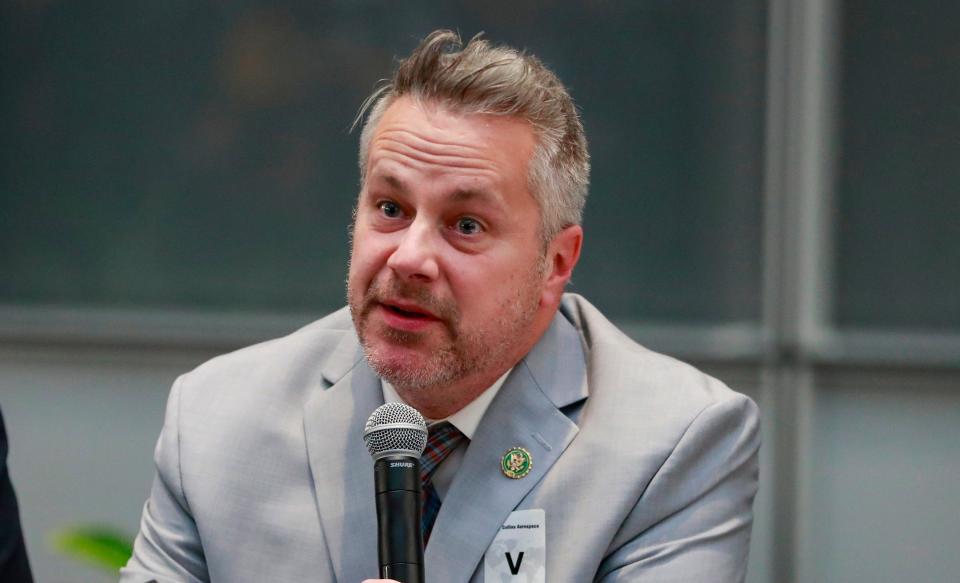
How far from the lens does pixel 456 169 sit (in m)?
2.37

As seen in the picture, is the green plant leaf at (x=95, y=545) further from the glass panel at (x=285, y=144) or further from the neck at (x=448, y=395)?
the neck at (x=448, y=395)

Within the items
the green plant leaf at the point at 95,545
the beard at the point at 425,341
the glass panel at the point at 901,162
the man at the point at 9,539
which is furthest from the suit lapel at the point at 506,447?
the green plant leaf at the point at 95,545

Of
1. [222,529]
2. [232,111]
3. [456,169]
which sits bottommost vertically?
[222,529]

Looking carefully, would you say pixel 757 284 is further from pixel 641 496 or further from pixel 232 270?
pixel 641 496

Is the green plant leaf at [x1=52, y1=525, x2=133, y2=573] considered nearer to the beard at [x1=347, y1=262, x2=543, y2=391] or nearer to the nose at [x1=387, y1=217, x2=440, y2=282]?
the beard at [x1=347, y1=262, x2=543, y2=391]

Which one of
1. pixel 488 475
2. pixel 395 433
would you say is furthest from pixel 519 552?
pixel 395 433

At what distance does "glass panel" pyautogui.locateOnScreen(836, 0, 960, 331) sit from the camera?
440 cm

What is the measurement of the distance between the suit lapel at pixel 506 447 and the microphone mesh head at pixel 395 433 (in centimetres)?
45

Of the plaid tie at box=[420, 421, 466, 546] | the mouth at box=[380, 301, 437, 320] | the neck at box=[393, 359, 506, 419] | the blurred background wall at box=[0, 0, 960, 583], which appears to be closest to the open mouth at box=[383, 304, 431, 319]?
the mouth at box=[380, 301, 437, 320]

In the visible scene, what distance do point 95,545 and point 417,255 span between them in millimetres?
3214

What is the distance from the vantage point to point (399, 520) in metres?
1.85

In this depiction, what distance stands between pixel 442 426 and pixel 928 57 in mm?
2687

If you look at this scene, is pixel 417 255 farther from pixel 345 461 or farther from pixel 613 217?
pixel 613 217

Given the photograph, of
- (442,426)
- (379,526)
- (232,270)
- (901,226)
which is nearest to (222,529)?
(442,426)
